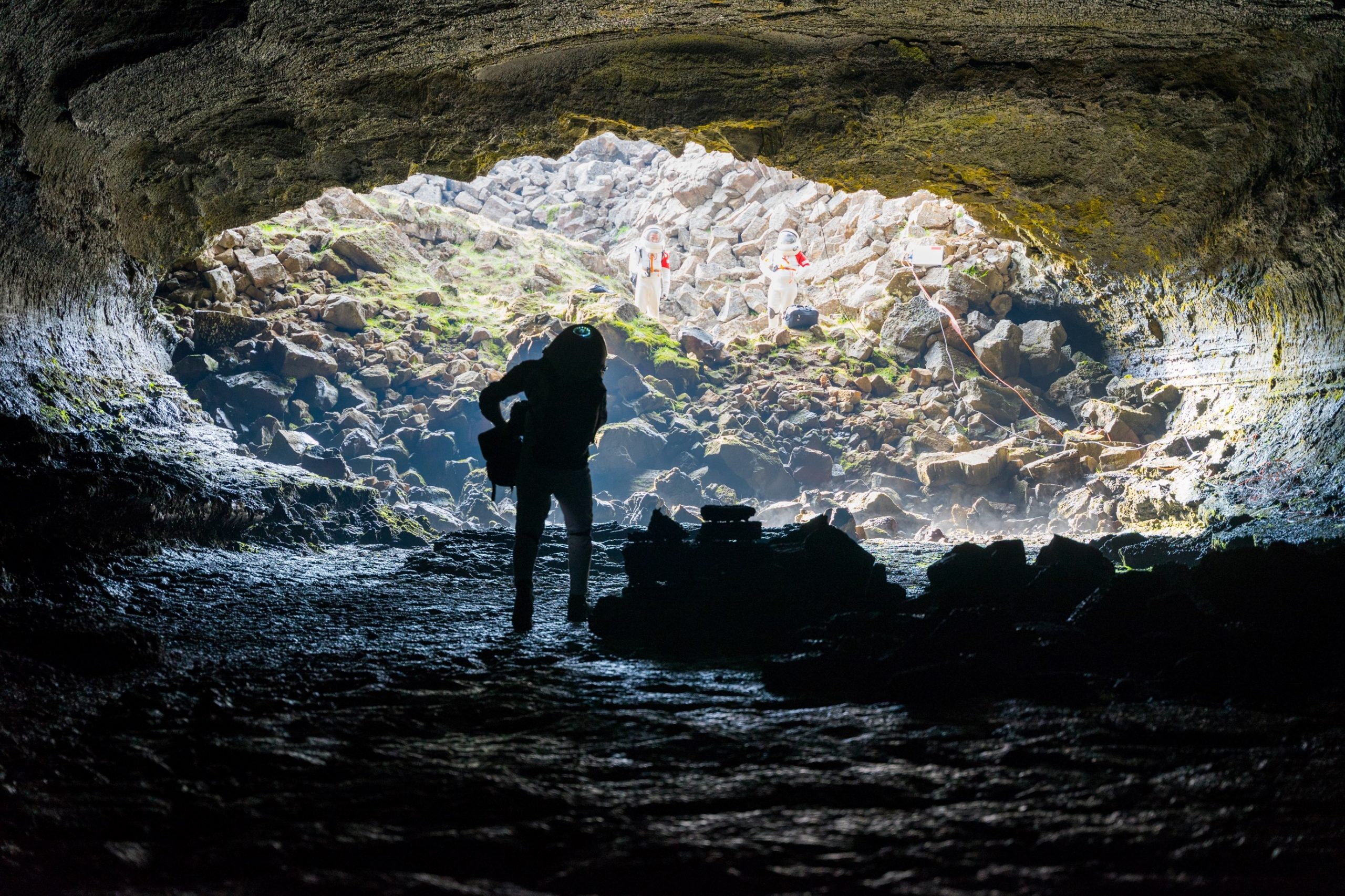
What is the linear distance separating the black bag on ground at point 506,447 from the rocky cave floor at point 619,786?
4.60 ft

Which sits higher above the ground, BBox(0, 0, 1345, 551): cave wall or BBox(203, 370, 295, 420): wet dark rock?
BBox(0, 0, 1345, 551): cave wall

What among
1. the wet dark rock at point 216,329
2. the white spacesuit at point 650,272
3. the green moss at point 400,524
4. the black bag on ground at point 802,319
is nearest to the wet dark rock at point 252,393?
the wet dark rock at point 216,329

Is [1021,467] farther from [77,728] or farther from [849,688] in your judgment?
[77,728]

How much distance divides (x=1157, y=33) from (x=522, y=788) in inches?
257

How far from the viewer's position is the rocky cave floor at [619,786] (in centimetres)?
189

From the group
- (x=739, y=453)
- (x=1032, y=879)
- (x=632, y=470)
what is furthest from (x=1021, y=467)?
(x=1032, y=879)

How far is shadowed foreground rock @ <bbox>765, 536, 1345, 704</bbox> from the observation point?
128 inches

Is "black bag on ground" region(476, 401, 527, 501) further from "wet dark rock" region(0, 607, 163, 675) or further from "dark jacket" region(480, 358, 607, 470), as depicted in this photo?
"wet dark rock" region(0, 607, 163, 675)

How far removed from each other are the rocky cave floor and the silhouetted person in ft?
3.40

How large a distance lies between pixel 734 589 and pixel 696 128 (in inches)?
196

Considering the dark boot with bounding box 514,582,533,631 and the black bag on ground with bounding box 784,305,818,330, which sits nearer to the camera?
the dark boot with bounding box 514,582,533,631

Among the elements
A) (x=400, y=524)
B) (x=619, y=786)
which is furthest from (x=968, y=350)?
(x=619, y=786)

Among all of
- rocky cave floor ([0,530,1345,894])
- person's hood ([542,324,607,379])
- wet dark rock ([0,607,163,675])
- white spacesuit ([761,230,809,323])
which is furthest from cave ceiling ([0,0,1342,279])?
white spacesuit ([761,230,809,323])

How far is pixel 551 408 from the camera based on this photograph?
15.5ft
